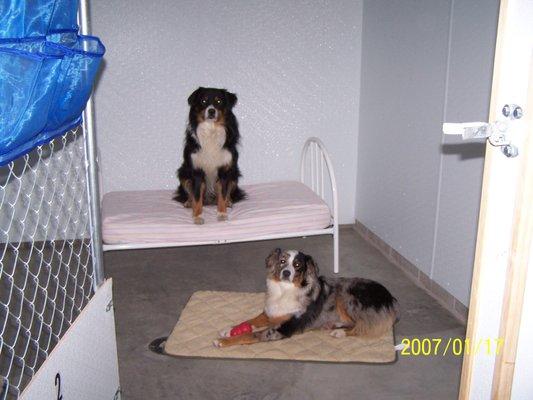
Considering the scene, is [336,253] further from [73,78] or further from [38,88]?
[38,88]

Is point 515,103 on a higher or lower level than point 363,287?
higher

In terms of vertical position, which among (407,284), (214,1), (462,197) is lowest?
(407,284)

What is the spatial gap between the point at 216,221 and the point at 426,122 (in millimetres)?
1524

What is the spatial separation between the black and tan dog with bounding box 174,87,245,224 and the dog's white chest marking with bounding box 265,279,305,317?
1.01 m

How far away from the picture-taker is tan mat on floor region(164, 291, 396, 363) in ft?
8.14

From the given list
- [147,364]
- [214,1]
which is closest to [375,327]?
[147,364]

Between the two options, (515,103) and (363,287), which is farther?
(363,287)

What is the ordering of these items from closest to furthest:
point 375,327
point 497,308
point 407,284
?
point 497,308 < point 375,327 < point 407,284

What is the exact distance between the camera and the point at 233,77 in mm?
4281

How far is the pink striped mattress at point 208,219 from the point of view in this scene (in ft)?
10.3

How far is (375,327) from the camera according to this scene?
262cm

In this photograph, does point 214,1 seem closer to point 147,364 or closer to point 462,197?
point 462,197

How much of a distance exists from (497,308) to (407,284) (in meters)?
2.28
